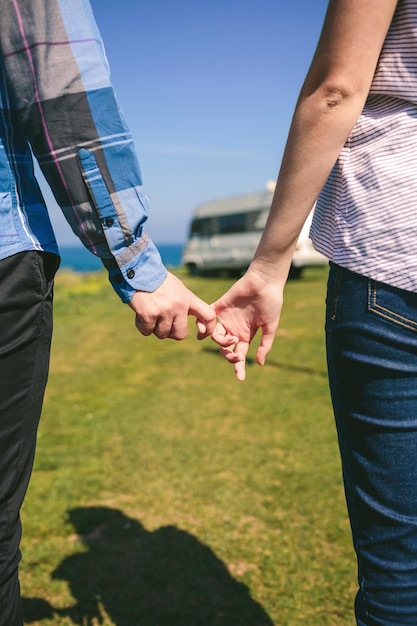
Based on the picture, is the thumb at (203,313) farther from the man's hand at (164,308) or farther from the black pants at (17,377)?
the black pants at (17,377)

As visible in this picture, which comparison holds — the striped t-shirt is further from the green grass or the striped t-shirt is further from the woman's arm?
the green grass

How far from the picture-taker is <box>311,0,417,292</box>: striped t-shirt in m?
1.18

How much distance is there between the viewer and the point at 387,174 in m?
1.19

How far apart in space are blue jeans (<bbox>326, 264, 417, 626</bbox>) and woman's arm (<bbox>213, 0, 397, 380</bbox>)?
0.17 metres

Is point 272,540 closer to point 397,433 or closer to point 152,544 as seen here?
point 152,544

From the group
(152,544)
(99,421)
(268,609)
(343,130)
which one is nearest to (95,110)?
(343,130)

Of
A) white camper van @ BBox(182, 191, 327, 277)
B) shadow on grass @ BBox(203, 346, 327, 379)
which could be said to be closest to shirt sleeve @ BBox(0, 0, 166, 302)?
shadow on grass @ BBox(203, 346, 327, 379)

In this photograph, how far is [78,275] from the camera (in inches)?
856

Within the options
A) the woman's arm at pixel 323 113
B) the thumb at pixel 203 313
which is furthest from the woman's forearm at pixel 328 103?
the thumb at pixel 203 313

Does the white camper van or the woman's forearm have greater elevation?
the woman's forearm

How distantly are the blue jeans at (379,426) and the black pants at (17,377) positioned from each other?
2.02 feet

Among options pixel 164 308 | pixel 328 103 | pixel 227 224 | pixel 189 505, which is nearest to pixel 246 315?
pixel 164 308

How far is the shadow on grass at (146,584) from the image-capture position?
98.6 inches

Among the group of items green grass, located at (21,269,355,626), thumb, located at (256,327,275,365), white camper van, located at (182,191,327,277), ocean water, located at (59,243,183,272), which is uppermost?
thumb, located at (256,327,275,365)
